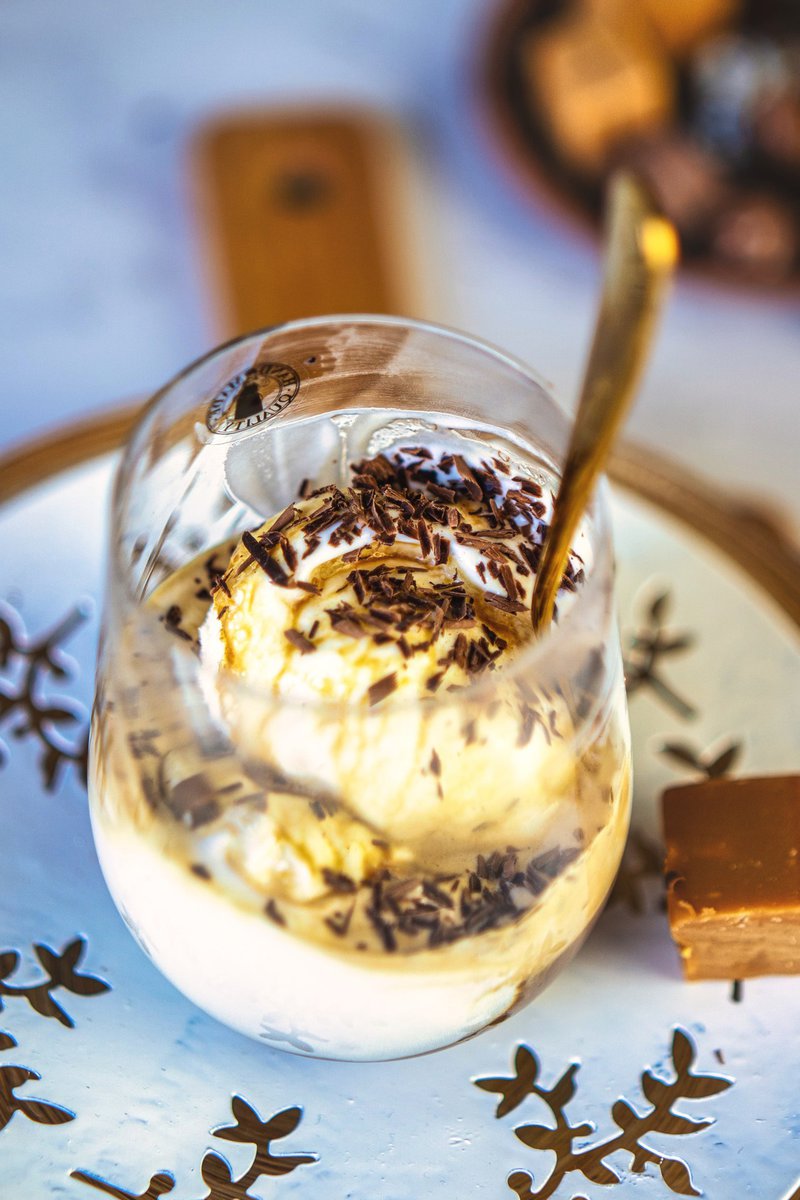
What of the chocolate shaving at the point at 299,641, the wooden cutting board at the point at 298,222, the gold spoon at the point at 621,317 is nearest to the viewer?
the gold spoon at the point at 621,317

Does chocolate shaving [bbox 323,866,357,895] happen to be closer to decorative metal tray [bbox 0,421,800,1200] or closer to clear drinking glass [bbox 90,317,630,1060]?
clear drinking glass [bbox 90,317,630,1060]

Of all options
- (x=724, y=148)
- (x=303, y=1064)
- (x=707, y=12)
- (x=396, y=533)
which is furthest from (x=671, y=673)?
(x=707, y=12)

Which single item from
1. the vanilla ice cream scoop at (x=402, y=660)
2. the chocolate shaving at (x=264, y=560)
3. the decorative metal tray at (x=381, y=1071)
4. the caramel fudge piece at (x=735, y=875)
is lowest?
the decorative metal tray at (x=381, y=1071)

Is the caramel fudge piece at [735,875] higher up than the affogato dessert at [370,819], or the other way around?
the affogato dessert at [370,819]

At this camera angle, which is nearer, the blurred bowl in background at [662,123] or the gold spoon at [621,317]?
the gold spoon at [621,317]

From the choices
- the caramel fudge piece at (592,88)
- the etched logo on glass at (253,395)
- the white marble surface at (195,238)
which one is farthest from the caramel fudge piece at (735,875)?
the caramel fudge piece at (592,88)

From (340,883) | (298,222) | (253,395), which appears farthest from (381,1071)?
(298,222)

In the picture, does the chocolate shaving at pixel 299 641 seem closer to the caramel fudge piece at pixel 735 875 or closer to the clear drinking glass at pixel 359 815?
the clear drinking glass at pixel 359 815

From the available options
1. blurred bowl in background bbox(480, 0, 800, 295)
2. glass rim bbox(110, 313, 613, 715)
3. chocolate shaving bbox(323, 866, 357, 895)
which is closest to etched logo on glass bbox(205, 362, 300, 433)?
glass rim bbox(110, 313, 613, 715)
